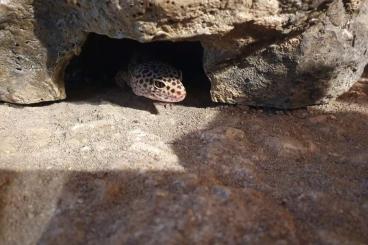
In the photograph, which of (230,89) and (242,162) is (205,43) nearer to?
(230,89)

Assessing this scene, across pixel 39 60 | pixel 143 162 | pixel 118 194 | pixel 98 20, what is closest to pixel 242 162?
pixel 143 162

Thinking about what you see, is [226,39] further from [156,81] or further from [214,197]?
[214,197]

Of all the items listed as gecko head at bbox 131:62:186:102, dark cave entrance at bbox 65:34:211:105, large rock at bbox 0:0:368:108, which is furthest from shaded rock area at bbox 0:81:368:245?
dark cave entrance at bbox 65:34:211:105

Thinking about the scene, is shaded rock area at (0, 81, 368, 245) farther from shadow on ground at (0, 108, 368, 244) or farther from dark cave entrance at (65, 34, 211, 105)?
dark cave entrance at (65, 34, 211, 105)

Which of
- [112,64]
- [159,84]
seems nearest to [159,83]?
[159,84]

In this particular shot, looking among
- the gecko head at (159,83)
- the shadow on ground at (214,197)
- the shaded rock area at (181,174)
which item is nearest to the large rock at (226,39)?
the shaded rock area at (181,174)

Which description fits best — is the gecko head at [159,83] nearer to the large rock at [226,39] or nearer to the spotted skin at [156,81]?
the spotted skin at [156,81]
